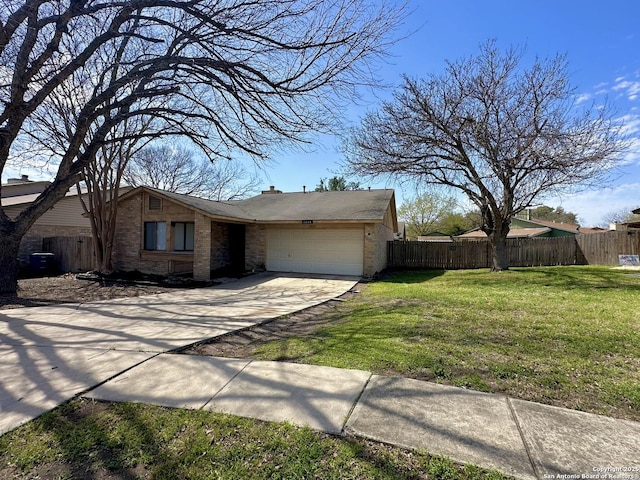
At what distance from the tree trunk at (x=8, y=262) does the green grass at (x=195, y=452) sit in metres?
8.69

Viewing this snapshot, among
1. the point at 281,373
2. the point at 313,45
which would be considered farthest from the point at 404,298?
the point at 313,45

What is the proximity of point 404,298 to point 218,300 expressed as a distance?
16.1 feet

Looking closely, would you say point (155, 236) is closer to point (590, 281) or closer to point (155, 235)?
point (155, 235)

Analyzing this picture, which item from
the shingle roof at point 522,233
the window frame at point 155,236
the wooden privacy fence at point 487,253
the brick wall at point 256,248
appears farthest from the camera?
the shingle roof at point 522,233

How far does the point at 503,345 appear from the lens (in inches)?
180

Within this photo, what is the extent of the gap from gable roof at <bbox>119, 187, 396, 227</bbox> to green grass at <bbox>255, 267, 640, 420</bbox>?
5724 mm

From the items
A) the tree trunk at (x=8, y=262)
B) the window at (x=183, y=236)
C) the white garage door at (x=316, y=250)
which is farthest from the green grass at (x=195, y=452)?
the window at (x=183, y=236)

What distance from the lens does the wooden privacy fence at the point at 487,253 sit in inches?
691

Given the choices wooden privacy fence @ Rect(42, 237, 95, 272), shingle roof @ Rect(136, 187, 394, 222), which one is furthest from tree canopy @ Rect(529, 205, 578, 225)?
wooden privacy fence @ Rect(42, 237, 95, 272)

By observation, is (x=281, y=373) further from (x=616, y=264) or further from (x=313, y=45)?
(x=616, y=264)

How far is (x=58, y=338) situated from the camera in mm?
5164

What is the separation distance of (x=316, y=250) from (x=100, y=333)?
9581 mm

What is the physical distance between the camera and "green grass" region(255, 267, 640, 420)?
3336mm

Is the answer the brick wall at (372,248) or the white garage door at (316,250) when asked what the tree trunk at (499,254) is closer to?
the brick wall at (372,248)
